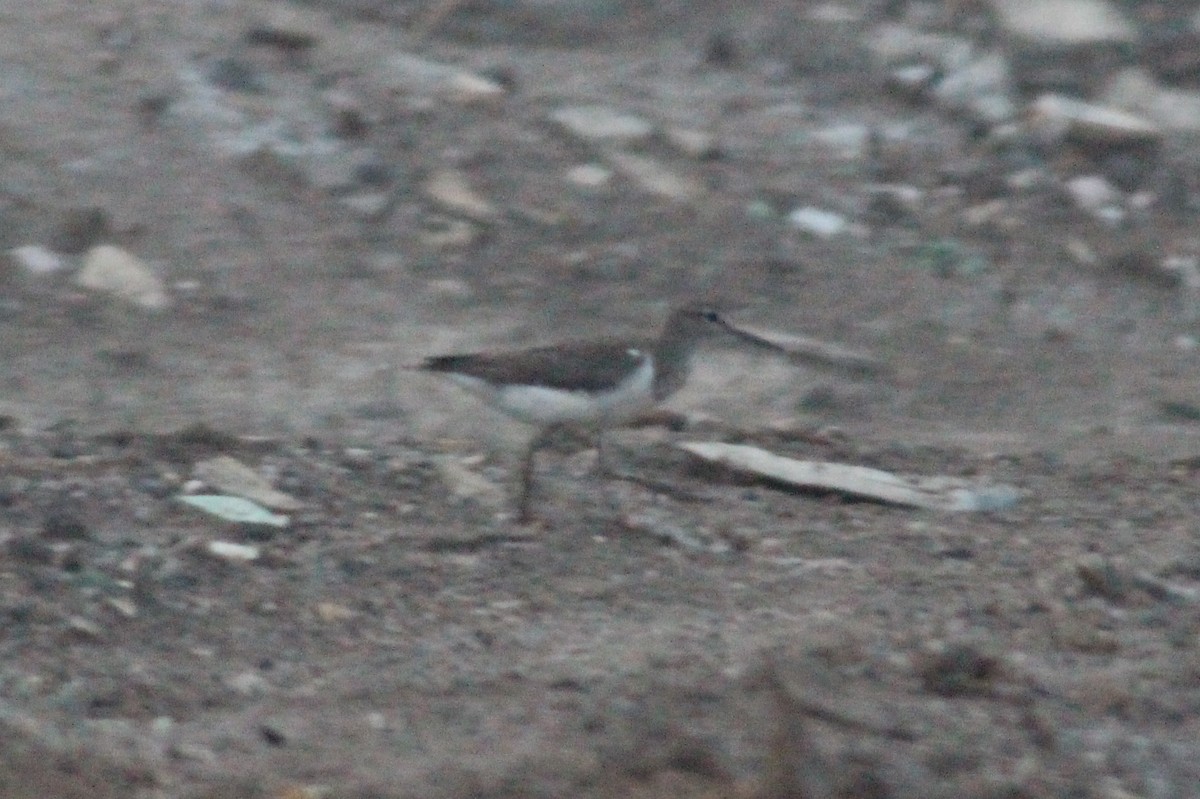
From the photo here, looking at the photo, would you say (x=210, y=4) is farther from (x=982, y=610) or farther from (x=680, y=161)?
(x=982, y=610)

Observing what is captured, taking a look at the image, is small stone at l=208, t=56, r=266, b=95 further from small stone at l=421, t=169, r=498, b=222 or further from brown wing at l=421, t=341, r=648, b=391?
brown wing at l=421, t=341, r=648, b=391

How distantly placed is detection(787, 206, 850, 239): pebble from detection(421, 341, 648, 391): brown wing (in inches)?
102

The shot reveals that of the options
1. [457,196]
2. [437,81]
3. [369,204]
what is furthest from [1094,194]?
[369,204]

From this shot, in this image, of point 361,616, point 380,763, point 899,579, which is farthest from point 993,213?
point 380,763

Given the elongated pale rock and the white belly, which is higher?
the white belly

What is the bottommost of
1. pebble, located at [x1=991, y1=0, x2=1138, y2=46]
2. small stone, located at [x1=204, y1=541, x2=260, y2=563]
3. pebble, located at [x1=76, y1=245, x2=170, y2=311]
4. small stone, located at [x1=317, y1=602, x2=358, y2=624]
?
small stone, located at [x1=317, y1=602, x2=358, y2=624]

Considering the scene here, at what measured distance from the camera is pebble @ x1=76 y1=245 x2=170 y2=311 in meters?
9.88

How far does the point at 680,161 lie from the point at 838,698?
459 centimetres

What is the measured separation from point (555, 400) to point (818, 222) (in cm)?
295

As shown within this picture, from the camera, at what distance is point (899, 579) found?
786 centimetres

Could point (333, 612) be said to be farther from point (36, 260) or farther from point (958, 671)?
point (36, 260)

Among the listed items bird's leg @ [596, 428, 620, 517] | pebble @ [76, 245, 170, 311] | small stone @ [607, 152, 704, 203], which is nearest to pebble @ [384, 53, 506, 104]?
small stone @ [607, 152, 704, 203]

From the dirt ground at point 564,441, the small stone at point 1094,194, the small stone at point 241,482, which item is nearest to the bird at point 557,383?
the dirt ground at point 564,441

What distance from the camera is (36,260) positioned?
9.95m
